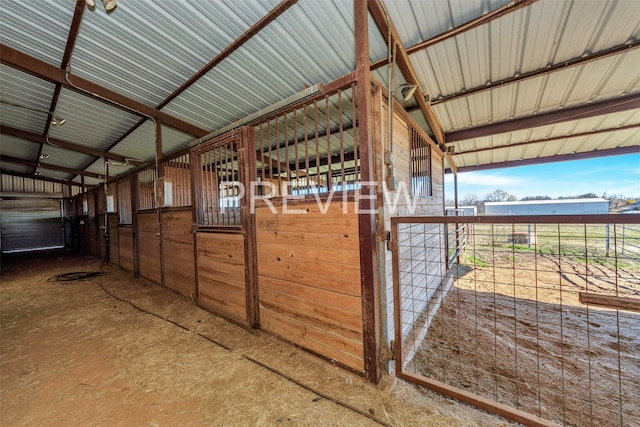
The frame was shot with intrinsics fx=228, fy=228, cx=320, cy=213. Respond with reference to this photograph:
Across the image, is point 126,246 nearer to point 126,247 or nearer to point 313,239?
point 126,247

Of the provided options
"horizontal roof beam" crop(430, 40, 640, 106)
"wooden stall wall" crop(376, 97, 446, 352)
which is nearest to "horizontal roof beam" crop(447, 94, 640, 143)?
"wooden stall wall" crop(376, 97, 446, 352)

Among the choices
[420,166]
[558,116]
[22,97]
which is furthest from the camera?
[22,97]

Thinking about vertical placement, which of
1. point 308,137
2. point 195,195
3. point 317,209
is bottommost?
point 317,209

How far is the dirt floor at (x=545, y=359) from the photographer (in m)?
1.66

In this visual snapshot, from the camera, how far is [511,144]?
4.86 meters

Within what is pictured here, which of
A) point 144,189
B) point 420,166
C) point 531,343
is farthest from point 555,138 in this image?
point 144,189

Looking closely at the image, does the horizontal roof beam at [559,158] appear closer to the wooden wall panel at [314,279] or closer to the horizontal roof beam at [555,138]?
the horizontal roof beam at [555,138]

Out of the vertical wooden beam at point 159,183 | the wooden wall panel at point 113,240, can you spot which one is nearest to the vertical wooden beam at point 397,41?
the vertical wooden beam at point 159,183

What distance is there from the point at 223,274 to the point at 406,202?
2.34 m

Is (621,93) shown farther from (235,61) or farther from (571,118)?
(235,61)

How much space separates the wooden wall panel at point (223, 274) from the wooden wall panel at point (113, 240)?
168 inches

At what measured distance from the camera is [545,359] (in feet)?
7.23

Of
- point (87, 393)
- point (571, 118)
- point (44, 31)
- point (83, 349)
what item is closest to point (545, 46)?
point (571, 118)

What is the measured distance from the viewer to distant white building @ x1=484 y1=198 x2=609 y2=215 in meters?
11.6
